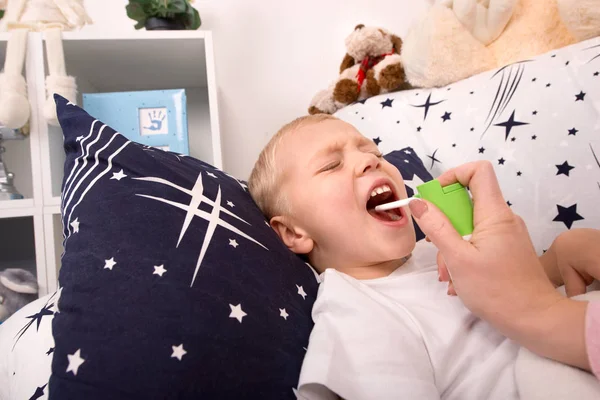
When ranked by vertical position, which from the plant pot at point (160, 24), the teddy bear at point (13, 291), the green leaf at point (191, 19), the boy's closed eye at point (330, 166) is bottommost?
the teddy bear at point (13, 291)

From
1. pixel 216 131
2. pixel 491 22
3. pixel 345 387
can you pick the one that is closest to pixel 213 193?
pixel 345 387

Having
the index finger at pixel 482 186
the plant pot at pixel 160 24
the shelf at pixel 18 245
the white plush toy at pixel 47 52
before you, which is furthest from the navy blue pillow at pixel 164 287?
the shelf at pixel 18 245

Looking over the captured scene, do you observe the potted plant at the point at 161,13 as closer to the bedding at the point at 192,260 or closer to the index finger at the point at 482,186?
the bedding at the point at 192,260

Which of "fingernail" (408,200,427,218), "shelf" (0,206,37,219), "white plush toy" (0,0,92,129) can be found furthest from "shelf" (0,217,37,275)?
"fingernail" (408,200,427,218)

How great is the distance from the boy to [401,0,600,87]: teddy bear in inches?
20.1

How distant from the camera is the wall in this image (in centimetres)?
153

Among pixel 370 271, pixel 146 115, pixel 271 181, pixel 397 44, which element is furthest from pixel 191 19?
pixel 370 271

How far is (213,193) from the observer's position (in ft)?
2.05

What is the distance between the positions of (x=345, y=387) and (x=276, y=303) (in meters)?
0.13

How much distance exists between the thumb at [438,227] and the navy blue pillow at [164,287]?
21cm

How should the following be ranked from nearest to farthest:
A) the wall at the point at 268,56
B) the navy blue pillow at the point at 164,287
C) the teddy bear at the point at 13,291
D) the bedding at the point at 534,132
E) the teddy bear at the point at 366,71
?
the navy blue pillow at the point at 164,287 → the bedding at the point at 534,132 → the teddy bear at the point at 13,291 → the teddy bear at the point at 366,71 → the wall at the point at 268,56

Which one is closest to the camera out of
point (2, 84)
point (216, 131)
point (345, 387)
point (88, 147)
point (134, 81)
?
point (345, 387)

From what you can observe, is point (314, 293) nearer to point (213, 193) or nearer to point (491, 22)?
point (213, 193)

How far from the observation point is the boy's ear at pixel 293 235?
2.32 feet
